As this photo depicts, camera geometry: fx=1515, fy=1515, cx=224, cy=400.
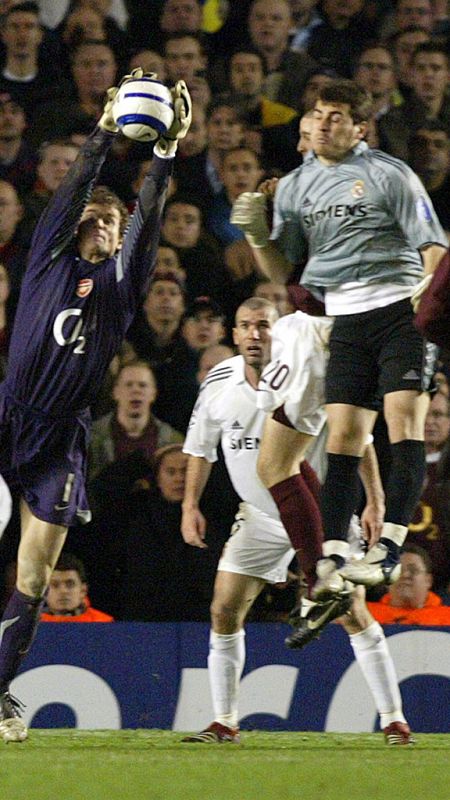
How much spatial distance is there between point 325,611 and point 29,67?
5.41 metres

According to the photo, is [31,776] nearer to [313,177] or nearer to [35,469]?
[35,469]

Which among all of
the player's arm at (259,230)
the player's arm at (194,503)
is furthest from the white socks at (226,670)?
the player's arm at (259,230)

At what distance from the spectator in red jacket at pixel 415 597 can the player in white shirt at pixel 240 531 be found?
89 cm

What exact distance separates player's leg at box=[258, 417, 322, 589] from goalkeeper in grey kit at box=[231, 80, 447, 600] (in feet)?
0.97

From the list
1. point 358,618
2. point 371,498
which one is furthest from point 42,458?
point 358,618

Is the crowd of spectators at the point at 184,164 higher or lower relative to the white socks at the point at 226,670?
higher

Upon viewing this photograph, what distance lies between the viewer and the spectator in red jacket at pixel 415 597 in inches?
307

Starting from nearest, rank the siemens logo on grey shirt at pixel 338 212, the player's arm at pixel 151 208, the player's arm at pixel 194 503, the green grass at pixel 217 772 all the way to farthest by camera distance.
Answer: the green grass at pixel 217 772, the siemens logo on grey shirt at pixel 338 212, the player's arm at pixel 151 208, the player's arm at pixel 194 503

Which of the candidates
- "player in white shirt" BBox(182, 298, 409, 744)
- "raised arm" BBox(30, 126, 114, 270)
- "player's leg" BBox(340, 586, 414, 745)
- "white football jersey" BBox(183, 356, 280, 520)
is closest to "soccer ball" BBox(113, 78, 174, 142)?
"raised arm" BBox(30, 126, 114, 270)

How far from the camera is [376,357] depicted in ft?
18.8

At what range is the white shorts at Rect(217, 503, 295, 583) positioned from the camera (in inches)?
274

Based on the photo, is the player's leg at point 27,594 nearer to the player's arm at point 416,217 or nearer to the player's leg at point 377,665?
the player's leg at point 377,665

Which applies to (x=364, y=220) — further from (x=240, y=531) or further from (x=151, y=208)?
(x=240, y=531)

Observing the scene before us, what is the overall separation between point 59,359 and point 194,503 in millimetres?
1286
